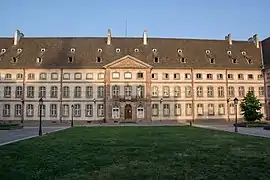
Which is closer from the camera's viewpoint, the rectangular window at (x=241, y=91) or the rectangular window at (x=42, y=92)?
the rectangular window at (x=42, y=92)

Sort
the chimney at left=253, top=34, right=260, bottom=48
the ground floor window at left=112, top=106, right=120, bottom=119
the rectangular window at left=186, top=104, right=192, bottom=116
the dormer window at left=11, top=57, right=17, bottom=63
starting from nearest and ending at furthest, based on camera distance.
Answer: the ground floor window at left=112, top=106, right=120, bottom=119, the dormer window at left=11, top=57, right=17, bottom=63, the rectangular window at left=186, top=104, right=192, bottom=116, the chimney at left=253, top=34, right=260, bottom=48

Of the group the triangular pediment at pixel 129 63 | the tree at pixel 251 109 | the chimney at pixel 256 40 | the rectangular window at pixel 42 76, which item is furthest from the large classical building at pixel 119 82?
the tree at pixel 251 109

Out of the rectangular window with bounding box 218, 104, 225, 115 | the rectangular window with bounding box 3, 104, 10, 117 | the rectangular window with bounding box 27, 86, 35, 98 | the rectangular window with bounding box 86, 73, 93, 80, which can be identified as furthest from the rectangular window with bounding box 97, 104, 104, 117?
the rectangular window with bounding box 218, 104, 225, 115

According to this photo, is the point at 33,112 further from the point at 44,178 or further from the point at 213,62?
the point at 44,178

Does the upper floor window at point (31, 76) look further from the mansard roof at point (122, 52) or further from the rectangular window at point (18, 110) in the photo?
the rectangular window at point (18, 110)

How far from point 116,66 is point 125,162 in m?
36.3

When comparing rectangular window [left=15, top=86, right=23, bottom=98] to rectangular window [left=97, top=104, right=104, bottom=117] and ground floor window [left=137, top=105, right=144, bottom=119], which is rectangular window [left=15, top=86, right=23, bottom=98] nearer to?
rectangular window [left=97, top=104, right=104, bottom=117]

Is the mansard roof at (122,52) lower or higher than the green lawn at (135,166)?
higher

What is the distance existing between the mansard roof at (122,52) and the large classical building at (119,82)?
169mm

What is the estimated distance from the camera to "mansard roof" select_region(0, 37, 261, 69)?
4562cm

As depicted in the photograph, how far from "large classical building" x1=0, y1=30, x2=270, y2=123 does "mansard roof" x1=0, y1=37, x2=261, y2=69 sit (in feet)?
0.55

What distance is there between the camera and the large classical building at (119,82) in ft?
146

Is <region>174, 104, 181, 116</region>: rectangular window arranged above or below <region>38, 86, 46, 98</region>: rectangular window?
below

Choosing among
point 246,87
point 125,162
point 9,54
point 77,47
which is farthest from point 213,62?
point 125,162
